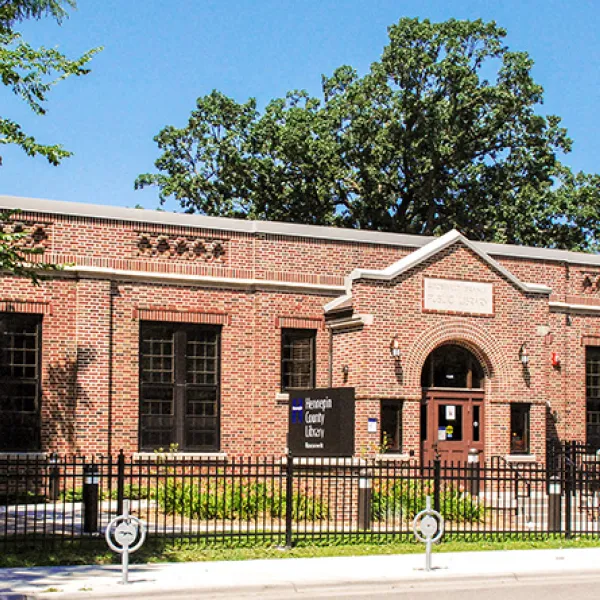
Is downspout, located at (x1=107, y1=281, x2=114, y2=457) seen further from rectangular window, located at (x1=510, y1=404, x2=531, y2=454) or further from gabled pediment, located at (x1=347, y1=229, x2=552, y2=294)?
rectangular window, located at (x1=510, y1=404, x2=531, y2=454)

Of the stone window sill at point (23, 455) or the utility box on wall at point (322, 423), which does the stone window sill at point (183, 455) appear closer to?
the stone window sill at point (23, 455)

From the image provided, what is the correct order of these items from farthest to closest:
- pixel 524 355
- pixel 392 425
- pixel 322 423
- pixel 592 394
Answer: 1. pixel 592 394
2. pixel 524 355
3. pixel 392 425
4. pixel 322 423

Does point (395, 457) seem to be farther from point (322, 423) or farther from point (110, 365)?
point (110, 365)

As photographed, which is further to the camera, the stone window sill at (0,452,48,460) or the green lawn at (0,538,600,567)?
the stone window sill at (0,452,48,460)

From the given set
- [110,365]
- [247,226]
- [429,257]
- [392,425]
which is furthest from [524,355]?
[110,365]

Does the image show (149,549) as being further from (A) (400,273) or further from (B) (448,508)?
(A) (400,273)

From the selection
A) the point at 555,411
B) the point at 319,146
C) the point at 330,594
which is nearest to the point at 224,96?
the point at 319,146

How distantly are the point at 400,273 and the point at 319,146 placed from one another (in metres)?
18.6

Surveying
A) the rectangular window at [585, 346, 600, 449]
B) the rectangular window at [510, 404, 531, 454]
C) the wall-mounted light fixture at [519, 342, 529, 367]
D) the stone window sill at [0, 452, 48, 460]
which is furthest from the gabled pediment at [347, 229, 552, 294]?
the stone window sill at [0, 452, 48, 460]

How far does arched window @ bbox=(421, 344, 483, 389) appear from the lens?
26.4 metres

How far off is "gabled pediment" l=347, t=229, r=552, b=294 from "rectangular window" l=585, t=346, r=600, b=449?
337 cm

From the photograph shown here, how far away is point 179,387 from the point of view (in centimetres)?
2508

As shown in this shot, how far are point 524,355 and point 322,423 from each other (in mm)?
8080

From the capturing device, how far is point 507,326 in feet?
87.9
